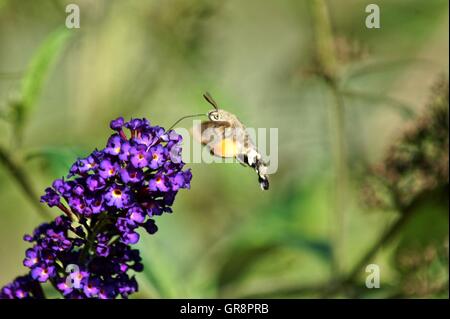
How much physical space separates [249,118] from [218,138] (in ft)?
4.08

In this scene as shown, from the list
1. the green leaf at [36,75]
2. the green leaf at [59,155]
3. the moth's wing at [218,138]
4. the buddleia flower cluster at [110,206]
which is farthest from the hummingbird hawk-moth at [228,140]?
the green leaf at [36,75]

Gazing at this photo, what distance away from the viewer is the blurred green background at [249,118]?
230cm

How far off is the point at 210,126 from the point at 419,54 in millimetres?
1623

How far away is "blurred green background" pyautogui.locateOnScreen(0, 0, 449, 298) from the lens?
2305 millimetres

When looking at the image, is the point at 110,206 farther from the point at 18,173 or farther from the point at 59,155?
the point at 18,173

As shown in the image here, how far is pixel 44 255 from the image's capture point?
1.57 meters

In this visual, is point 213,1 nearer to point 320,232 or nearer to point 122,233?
point 320,232

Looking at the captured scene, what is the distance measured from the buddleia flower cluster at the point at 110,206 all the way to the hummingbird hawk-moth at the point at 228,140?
0.58 ft

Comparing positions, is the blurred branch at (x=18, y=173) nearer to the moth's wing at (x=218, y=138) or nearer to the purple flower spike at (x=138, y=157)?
the moth's wing at (x=218, y=138)

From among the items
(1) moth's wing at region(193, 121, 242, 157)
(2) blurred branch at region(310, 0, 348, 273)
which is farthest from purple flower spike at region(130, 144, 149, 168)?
(2) blurred branch at region(310, 0, 348, 273)

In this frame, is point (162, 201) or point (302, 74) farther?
point (302, 74)

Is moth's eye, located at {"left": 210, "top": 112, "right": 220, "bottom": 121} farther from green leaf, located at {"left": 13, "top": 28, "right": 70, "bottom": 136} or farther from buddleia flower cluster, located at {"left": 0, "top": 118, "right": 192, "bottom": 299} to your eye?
green leaf, located at {"left": 13, "top": 28, "right": 70, "bottom": 136}

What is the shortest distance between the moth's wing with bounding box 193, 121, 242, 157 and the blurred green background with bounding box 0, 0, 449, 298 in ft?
1.73
